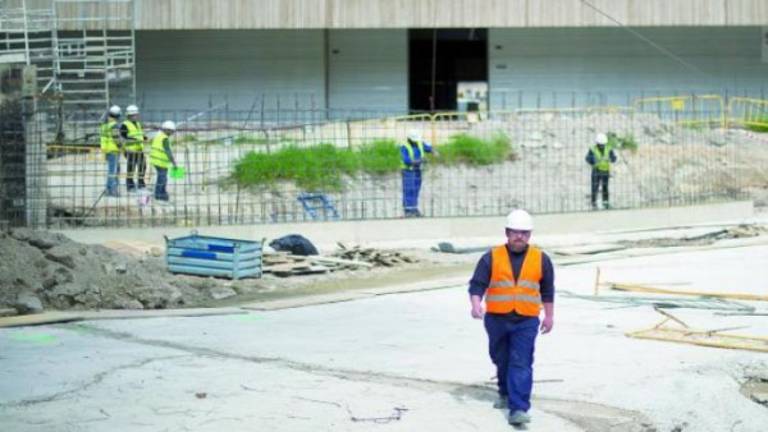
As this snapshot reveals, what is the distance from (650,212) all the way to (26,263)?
13.9 m

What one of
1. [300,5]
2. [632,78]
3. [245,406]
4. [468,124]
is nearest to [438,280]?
[245,406]

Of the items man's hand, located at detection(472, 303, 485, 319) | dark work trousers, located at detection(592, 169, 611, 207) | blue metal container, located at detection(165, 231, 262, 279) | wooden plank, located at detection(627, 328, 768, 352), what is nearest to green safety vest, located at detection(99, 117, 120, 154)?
blue metal container, located at detection(165, 231, 262, 279)

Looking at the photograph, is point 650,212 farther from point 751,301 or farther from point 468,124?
point 751,301

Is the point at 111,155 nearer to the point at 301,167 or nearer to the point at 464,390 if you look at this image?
the point at 301,167

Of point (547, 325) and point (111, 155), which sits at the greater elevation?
point (111, 155)

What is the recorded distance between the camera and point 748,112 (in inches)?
1571

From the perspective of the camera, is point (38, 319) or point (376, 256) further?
point (376, 256)

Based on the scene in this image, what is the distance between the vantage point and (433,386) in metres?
11.3

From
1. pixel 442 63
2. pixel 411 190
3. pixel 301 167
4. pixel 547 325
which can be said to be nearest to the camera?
pixel 547 325

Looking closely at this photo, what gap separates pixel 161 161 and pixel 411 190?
15.5 feet

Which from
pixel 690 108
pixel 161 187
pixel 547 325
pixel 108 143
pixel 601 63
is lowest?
pixel 547 325

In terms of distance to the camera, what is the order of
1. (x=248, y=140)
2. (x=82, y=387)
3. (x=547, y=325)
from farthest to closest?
1. (x=248, y=140)
2. (x=82, y=387)
3. (x=547, y=325)

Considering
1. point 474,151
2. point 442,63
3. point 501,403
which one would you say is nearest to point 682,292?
point 501,403

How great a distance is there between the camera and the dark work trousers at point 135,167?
24234mm
